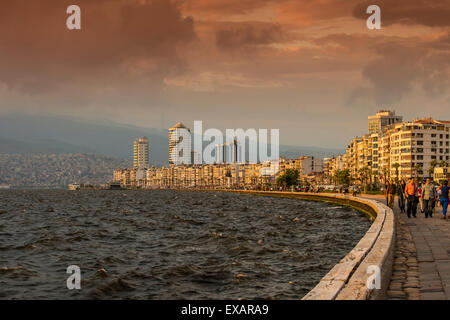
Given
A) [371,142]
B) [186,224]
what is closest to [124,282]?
[186,224]

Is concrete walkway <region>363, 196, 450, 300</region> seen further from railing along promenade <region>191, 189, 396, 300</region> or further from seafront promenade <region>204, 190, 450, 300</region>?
railing along promenade <region>191, 189, 396, 300</region>

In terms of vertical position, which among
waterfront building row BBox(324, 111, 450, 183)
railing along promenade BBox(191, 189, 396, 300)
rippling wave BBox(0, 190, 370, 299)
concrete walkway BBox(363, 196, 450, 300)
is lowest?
rippling wave BBox(0, 190, 370, 299)

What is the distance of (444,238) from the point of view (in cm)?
1695

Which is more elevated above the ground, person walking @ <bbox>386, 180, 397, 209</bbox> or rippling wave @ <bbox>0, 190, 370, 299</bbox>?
person walking @ <bbox>386, 180, 397, 209</bbox>

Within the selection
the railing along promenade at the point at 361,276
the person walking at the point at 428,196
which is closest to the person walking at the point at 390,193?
the person walking at the point at 428,196

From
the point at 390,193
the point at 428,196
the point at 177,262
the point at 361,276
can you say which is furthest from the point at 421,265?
the point at 390,193

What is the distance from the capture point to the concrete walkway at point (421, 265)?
9.26 metres

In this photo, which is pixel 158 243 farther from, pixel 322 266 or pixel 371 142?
pixel 371 142

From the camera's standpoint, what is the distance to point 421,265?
1198cm

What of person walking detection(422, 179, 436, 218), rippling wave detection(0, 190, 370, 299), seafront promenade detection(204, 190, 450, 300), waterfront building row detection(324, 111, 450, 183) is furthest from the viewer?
waterfront building row detection(324, 111, 450, 183)

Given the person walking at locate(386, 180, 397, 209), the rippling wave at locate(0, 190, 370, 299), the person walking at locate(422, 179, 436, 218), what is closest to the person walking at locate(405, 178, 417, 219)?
the person walking at locate(422, 179, 436, 218)

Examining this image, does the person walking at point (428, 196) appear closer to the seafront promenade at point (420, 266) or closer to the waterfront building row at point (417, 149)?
the seafront promenade at point (420, 266)

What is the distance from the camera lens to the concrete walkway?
30.4 ft

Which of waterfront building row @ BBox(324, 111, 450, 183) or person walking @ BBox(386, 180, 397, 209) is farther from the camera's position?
waterfront building row @ BBox(324, 111, 450, 183)
